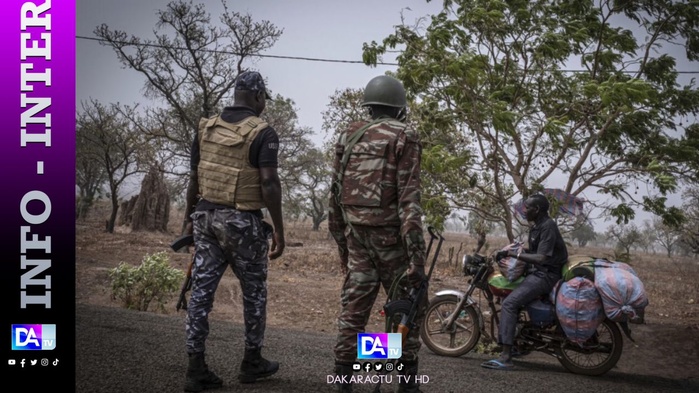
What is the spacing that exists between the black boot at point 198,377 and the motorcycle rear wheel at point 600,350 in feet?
11.8

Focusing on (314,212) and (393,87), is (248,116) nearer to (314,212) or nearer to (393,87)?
(393,87)

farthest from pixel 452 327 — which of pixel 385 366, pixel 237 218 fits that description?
pixel 237 218

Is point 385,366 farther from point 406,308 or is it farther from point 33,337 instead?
point 33,337

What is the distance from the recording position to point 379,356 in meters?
3.66

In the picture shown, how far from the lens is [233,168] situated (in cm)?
387

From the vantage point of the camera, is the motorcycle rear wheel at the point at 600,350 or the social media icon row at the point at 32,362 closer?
the social media icon row at the point at 32,362

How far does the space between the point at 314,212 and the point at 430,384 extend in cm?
3542

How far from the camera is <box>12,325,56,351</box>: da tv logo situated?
4.16 meters

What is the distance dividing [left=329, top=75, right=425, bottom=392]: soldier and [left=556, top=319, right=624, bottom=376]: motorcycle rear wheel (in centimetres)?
265

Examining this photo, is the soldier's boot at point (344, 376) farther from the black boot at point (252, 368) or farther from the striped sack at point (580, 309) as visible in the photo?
the striped sack at point (580, 309)

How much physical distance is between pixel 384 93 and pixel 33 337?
308 cm

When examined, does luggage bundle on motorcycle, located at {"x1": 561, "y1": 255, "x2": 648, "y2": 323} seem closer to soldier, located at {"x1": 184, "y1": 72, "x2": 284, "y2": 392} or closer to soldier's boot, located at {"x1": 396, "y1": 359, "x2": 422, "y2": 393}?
soldier's boot, located at {"x1": 396, "y1": 359, "x2": 422, "y2": 393}

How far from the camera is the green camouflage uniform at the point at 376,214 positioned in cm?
361

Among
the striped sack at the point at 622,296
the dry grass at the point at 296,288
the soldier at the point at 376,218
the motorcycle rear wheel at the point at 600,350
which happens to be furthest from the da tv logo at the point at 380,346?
the dry grass at the point at 296,288
